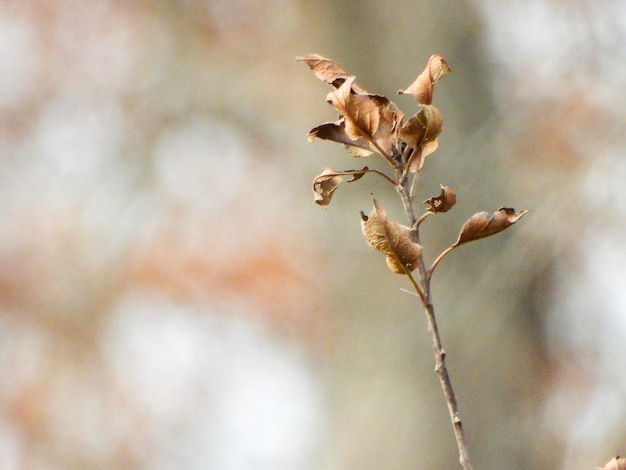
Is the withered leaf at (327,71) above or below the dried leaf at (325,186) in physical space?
above

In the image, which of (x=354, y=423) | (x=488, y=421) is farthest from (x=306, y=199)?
(x=488, y=421)

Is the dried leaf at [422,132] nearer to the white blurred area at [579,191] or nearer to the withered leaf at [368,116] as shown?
the withered leaf at [368,116]

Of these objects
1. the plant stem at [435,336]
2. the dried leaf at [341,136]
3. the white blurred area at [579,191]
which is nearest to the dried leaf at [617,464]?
the plant stem at [435,336]

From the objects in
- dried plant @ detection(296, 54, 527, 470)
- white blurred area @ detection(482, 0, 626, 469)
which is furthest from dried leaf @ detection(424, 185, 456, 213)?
white blurred area @ detection(482, 0, 626, 469)

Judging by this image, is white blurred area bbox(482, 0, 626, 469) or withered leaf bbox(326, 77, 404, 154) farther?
white blurred area bbox(482, 0, 626, 469)

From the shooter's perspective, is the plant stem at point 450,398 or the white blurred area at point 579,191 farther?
the white blurred area at point 579,191

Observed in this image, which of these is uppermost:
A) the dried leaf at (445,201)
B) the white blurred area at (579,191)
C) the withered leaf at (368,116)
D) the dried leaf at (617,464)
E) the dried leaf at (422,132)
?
the white blurred area at (579,191)

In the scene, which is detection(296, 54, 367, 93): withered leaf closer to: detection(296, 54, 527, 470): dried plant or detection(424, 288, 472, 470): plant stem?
detection(296, 54, 527, 470): dried plant
